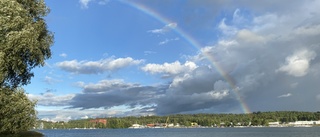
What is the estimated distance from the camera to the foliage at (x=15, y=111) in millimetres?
30452

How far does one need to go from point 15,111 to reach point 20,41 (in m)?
5.84

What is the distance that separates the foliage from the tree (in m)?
1.54

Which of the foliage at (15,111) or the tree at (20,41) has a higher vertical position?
the tree at (20,41)

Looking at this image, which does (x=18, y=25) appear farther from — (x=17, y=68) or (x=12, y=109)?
(x=12, y=109)

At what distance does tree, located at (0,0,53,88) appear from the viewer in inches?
1216

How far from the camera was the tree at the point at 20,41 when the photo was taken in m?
30.9

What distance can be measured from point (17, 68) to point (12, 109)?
376cm

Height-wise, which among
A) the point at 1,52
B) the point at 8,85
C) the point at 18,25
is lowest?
the point at 8,85

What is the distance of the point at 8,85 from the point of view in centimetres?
3328

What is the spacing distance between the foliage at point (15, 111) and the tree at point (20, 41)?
1.54 meters

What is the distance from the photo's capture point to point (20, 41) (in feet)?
102

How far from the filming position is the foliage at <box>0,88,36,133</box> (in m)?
30.5

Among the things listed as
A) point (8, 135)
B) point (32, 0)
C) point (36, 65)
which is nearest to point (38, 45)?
point (36, 65)

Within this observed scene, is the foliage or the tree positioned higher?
the tree
